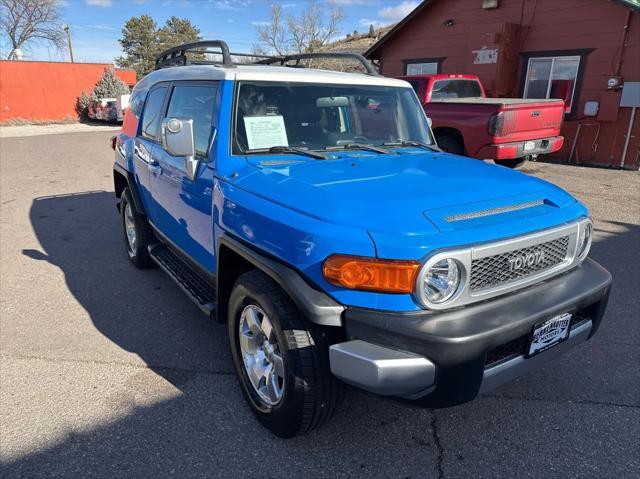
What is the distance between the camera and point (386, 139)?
3594mm

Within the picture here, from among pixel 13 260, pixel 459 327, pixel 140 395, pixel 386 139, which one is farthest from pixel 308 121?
pixel 13 260

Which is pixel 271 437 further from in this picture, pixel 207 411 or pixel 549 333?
pixel 549 333

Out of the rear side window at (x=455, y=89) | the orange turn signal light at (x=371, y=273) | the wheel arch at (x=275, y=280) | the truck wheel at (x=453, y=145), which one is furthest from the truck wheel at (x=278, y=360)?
the rear side window at (x=455, y=89)

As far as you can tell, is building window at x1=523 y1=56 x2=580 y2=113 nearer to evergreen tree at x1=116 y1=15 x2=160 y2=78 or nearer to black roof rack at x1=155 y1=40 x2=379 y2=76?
black roof rack at x1=155 y1=40 x2=379 y2=76

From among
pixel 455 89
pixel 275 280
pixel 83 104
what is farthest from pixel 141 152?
pixel 83 104

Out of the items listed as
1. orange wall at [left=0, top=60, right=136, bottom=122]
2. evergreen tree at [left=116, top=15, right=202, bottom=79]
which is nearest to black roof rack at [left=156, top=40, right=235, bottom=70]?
orange wall at [left=0, top=60, right=136, bottom=122]

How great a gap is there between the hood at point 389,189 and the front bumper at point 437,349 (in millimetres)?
397

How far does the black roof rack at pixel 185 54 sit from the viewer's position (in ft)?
11.1

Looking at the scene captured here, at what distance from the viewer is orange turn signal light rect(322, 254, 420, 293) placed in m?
2.02

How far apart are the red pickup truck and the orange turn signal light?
6.80 metres

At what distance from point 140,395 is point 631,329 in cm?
366

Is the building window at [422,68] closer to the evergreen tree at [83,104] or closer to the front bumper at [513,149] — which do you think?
the front bumper at [513,149]

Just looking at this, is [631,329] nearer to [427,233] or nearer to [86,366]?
[427,233]

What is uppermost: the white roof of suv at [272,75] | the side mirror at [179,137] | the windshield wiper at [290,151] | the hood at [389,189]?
the white roof of suv at [272,75]
